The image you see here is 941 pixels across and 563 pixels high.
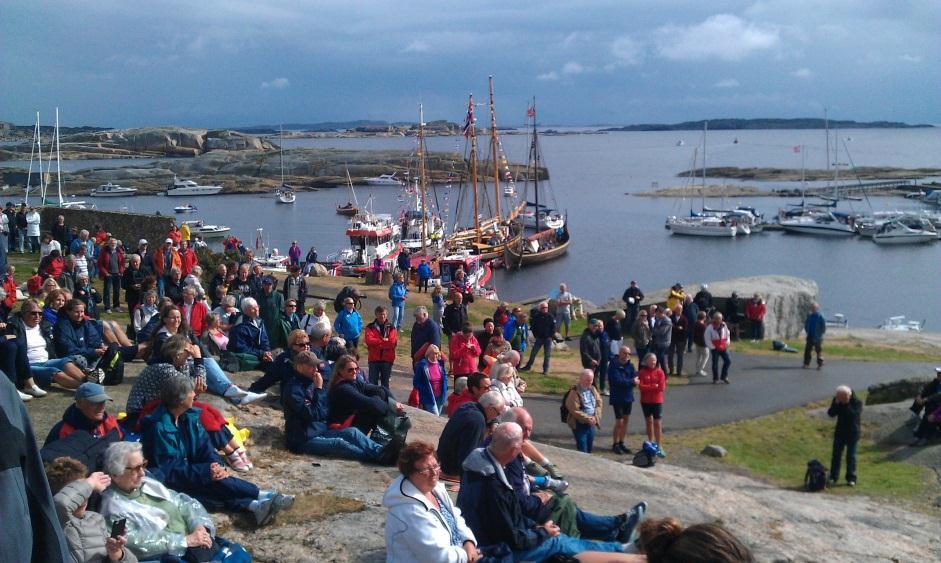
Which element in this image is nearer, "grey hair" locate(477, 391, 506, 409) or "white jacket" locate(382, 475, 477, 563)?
"white jacket" locate(382, 475, 477, 563)

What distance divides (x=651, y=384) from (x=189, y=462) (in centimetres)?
657

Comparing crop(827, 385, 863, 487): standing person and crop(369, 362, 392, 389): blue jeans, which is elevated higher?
crop(369, 362, 392, 389): blue jeans

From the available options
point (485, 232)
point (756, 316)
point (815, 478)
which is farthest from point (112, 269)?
point (485, 232)

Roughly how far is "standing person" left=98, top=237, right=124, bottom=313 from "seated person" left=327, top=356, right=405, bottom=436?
9812mm

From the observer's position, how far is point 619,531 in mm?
6465

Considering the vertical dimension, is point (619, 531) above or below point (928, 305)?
above

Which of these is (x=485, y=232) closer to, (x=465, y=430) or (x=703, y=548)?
(x=465, y=430)

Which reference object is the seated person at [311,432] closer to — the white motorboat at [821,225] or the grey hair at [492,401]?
the grey hair at [492,401]

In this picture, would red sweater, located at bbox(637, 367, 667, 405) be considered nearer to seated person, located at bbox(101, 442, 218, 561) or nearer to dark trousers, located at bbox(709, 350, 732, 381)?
dark trousers, located at bbox(709, 350, 732, 381)

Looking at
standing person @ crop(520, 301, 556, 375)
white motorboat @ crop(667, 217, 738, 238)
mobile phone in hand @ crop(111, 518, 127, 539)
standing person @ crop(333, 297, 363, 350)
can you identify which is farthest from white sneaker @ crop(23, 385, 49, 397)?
white motorboat @ crop(667, 217, 738, 238)

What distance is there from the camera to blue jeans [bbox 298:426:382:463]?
781 cm

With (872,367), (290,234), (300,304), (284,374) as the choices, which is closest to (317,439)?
(284,374)

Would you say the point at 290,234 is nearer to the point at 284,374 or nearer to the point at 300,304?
the point at 300,304

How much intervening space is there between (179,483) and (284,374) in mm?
2195
